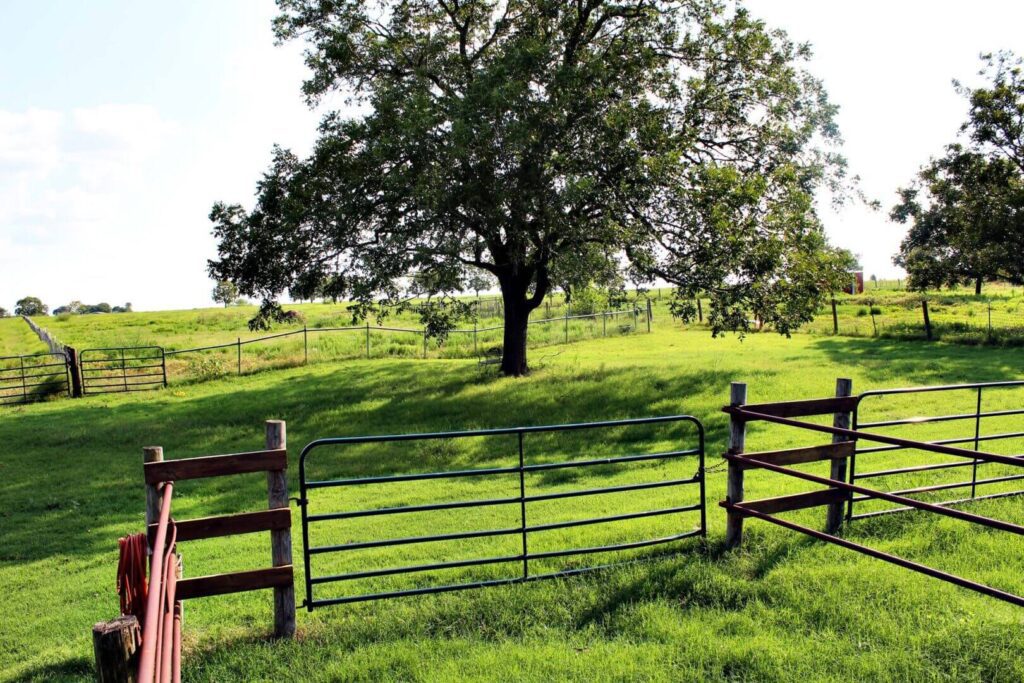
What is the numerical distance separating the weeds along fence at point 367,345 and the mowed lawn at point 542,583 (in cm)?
955

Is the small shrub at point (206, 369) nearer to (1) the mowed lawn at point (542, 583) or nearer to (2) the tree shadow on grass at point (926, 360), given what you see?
(1) the mowed lawn at point (542, 583)

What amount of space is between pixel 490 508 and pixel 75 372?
21066 mm

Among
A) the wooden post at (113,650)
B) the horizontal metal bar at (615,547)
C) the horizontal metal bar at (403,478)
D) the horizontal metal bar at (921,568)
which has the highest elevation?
the wooden post at (113,650)

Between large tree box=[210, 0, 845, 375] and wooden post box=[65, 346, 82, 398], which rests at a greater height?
large tree box=[210, 0, 845, 375]

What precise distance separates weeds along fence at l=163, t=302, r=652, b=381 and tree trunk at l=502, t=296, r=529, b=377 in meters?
3.48

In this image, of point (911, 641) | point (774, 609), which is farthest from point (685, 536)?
point (911, 641)

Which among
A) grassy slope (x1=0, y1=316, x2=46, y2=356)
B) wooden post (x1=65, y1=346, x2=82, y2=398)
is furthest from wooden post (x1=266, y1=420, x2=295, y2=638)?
grassy slope (x1=0, y1=316, x2=46, y2=356)

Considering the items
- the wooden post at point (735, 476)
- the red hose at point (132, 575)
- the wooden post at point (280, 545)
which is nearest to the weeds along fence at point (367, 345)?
the wooden post at point (735, 476)

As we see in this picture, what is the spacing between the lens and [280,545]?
565cm

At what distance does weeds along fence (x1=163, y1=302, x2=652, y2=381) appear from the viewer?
92.2ft

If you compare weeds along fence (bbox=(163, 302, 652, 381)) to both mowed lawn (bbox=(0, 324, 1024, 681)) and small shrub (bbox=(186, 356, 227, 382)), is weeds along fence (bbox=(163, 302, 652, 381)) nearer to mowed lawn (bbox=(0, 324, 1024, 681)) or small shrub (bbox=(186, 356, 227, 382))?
small shrub (bbox=(186, 356, 227, 382))

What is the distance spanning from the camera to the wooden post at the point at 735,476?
21.9 ft

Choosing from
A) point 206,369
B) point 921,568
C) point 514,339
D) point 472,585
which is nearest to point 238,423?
point 514,339

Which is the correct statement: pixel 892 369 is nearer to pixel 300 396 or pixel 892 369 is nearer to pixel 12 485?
pixel 300 396
